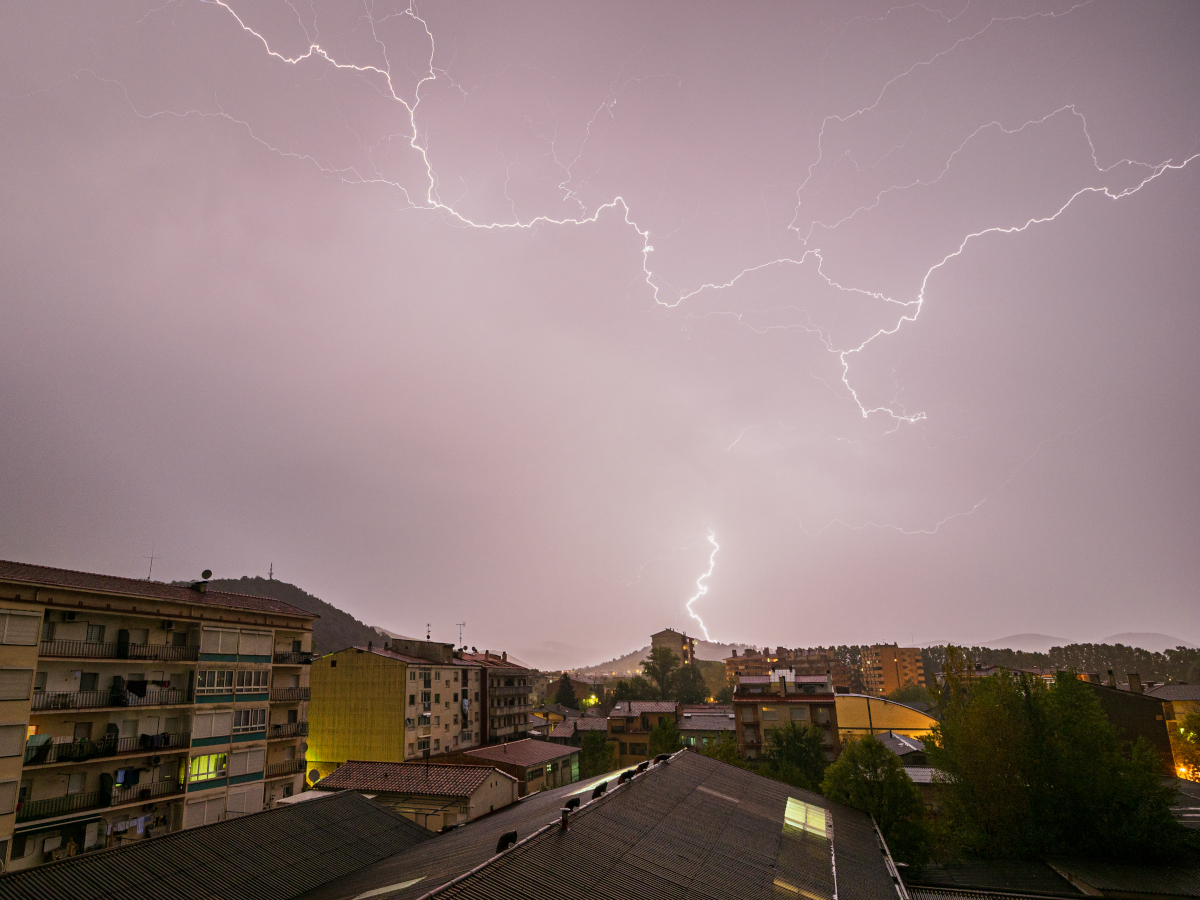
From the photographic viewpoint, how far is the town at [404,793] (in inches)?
539

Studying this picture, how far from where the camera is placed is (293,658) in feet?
96.6

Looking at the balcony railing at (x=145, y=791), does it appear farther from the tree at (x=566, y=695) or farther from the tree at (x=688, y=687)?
the tree at (x=688, y=687)

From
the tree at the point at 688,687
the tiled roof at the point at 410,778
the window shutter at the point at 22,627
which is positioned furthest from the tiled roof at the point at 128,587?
the tree at the point at 688,687

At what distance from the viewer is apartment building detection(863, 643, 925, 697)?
430 feet

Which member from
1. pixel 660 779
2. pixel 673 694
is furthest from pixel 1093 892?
pixel 673 694

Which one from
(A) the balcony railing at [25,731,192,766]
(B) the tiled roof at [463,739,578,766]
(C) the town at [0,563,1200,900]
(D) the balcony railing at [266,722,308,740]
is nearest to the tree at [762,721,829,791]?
(C) the town at [0,563,1200,900]

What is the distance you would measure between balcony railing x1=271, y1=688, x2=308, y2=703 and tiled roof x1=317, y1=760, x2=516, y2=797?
4595mm

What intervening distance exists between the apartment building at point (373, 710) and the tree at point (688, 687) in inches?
2435

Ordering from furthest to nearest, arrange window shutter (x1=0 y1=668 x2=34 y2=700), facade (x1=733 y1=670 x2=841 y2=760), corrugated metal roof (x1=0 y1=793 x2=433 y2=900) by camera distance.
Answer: facade (x1=733 y1=670 x2=841 y2=760)
window shutter (x1=0 y1=668 x2=34 y2=700)
corrugated metal roof (x1=0 y1=793 x2=433 y2=900)

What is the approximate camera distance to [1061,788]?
2459 centimetres

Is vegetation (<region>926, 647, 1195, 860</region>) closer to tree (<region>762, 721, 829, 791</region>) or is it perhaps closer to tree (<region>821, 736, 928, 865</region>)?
tree (<region>821, 736, 928, 865</region>)

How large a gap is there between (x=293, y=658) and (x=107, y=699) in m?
8.48

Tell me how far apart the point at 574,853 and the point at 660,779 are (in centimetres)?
751

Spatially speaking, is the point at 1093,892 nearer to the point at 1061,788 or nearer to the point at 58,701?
the point at 1061,788
